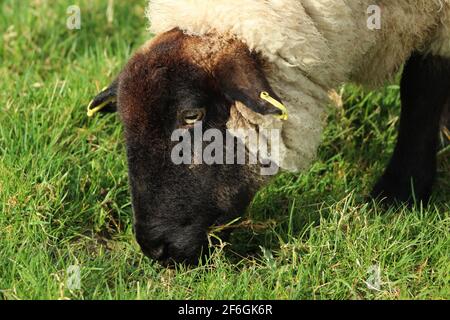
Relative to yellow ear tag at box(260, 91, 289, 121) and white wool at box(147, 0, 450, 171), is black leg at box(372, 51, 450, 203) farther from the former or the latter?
yellow ear tag at box(260, 91, 289, 121)

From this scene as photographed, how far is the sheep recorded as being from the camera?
A: 13.6 feet

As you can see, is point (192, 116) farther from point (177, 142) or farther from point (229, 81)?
point (229, 81)

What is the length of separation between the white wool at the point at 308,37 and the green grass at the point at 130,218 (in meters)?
0.51

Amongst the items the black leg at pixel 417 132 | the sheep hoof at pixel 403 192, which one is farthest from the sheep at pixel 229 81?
the sheep hoof at pixel 403 192

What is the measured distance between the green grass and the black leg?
185 millimetres

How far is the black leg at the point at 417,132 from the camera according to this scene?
4984mm

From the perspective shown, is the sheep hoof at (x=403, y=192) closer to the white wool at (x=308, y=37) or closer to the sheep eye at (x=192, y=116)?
the white wool at (x=308, y=37)

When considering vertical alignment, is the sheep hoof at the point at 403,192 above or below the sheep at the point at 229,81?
below

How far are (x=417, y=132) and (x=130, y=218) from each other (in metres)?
1.71

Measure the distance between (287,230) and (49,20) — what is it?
2827mm

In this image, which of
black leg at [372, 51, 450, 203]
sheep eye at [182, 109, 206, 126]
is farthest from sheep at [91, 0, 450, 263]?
black leg at [372, 51, 450, 203]

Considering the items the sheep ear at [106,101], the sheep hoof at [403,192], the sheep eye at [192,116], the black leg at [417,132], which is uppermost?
the sheep eye at [192,116]

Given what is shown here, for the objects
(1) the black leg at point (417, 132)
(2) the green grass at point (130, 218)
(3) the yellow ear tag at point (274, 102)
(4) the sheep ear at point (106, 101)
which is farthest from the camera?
(1) the black leg at point (417, 132)
